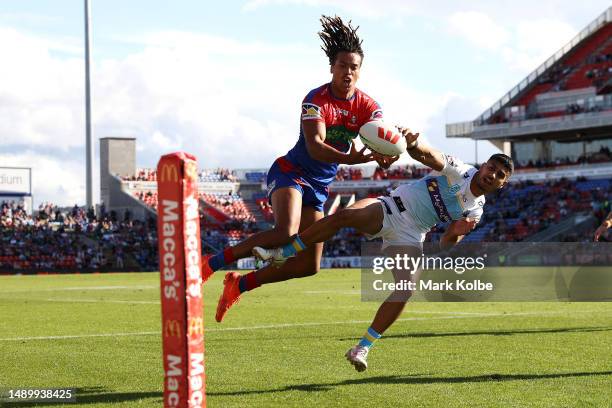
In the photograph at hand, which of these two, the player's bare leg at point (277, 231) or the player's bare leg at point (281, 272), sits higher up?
the player's bare leg at point (277, 231)

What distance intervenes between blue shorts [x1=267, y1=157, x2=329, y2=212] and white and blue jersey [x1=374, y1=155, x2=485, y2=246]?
0.91 m

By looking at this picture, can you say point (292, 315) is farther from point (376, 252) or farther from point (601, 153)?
point (601, 153)

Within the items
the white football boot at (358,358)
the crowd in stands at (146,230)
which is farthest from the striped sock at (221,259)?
the crowd in stands at (146,230)

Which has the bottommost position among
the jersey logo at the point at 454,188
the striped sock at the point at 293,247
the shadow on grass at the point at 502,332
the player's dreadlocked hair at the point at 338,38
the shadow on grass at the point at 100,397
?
the shadow on grass at the point at 502,332

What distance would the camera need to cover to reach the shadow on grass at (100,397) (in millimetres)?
8023

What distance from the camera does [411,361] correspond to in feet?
35.4

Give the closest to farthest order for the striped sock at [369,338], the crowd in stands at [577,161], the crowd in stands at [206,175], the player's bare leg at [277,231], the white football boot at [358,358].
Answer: the white football boot at [358,358]
the striped sock at [369,338]
the player's bare leg at [277,231]
the crowd in stands at [577,161]
the crowd in stands at [206,175]

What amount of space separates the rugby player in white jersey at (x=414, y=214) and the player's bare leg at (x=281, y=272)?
805mm

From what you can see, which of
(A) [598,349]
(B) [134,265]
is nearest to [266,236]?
(A) [598,349]

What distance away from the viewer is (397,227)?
32.4 feet

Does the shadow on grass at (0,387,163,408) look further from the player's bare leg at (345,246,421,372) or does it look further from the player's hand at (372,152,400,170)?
the player's hand at (372,152,400,170)

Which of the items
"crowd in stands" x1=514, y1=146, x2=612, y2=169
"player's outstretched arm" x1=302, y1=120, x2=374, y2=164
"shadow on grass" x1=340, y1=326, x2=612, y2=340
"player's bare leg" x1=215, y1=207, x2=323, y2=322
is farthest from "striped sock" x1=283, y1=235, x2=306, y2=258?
"crowd in stands" x1=514, y1=146, x2=612, y2=169

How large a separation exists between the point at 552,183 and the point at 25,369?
5626cm

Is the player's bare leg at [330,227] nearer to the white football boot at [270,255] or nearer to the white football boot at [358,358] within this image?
the white football boot at [270,255]
